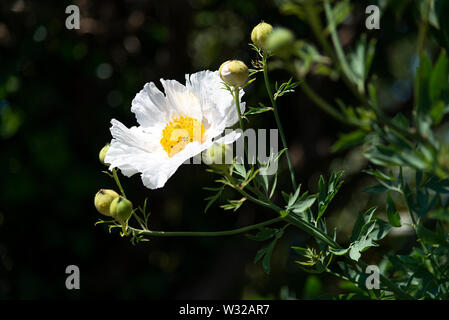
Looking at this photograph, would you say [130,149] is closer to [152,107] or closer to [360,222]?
[152,107]

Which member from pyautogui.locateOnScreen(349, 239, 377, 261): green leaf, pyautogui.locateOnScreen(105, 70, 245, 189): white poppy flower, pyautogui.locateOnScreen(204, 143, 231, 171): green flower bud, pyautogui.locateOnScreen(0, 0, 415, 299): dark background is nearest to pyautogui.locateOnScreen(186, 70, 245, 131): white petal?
pyautogui.locateOnScreen(105, 70, 245, 189): white poppy flower

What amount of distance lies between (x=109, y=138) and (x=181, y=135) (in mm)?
1233

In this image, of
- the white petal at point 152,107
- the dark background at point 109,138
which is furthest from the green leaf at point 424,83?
the dark background at point 109,138

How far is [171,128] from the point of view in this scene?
806 millimetres

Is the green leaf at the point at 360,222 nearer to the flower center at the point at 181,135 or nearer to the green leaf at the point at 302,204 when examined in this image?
the green leaf at the point at 302,204

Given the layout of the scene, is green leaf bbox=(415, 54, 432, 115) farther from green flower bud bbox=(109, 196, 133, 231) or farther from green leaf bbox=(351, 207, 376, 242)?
green flower bud bbox=(109, 196, 133, 231)

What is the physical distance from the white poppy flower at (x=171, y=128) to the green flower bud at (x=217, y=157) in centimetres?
3

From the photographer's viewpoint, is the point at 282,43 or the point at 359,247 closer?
the point at 282,43

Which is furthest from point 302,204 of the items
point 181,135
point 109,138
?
point 109,138

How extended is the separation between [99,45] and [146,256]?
0.87 m

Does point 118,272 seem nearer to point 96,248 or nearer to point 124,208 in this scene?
point 96,248

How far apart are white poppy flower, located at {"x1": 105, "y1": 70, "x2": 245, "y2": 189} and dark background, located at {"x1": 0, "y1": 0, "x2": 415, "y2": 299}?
3.35 ft
